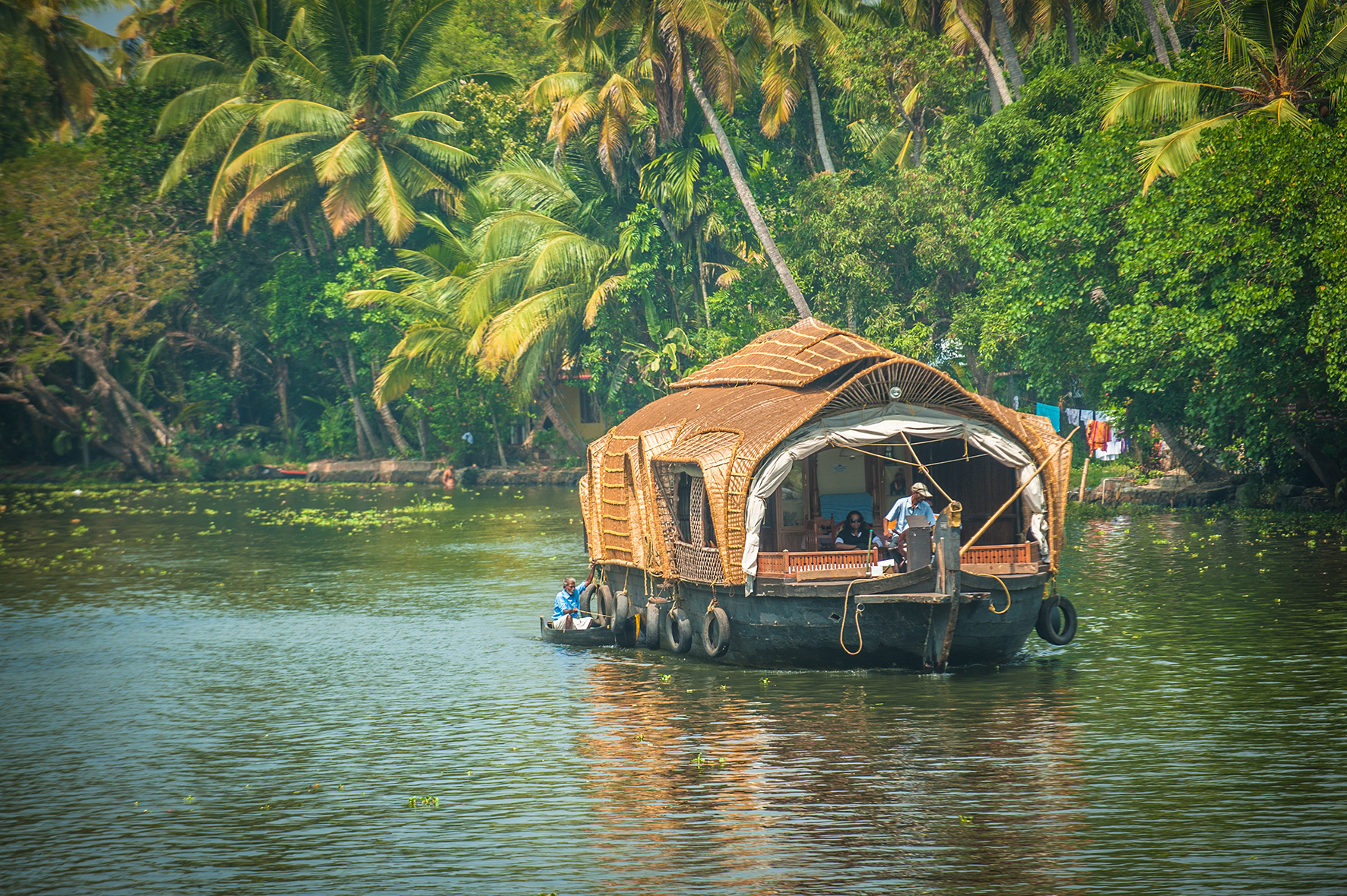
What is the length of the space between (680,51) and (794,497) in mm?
17146

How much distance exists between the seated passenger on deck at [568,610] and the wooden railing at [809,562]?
4157 mm

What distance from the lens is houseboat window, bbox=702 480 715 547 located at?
16000 millimetres

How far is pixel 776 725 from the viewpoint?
42.7ft

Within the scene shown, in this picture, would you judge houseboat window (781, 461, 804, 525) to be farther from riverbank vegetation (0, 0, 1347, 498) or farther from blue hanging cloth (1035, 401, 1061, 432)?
blue hanging cloth (1035, 401, 1061, 432)

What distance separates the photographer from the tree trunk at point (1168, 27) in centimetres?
2888

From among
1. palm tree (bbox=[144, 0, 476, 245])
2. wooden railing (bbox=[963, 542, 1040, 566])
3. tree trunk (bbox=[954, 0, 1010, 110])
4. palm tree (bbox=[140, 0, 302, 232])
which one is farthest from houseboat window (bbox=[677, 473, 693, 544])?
palm tree (bbox=[140, 0, 302, 232])

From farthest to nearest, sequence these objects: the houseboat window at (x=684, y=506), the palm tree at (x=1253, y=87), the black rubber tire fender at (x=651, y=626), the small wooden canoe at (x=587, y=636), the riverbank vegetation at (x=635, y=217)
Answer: the riverbank vegetation at (x=635, y=217) → the palm tree at (x=1253, y=87) → the small wooden canoe at (x=587, y=636) → the houseboat window at (x=684, y=506) → the black rubber tire fender at (x=651, y=626)

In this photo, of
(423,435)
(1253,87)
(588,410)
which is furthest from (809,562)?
(588,410)

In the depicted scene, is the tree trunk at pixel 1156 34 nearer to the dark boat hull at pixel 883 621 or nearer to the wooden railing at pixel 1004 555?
the wooden railing at pixel 1004 555

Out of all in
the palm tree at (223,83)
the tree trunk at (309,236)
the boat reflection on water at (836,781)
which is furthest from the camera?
the tree trunk at (309,236)

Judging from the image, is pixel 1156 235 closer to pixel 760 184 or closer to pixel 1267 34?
pixel 1267 34

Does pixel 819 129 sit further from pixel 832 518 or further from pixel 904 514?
pixel 904 514

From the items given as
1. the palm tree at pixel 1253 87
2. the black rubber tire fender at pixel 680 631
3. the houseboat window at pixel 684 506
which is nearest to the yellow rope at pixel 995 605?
the black rubber tire fender at pixel 680 631

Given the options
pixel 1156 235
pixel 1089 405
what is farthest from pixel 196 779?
pixel 1089 405
